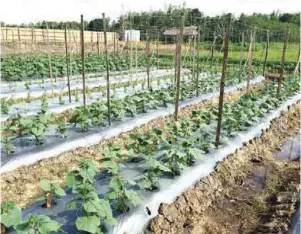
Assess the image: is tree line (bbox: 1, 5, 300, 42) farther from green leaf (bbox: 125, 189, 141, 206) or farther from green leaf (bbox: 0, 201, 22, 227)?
green leaf (bbox: 0, 201, 22, 227)

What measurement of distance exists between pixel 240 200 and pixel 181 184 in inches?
40.0

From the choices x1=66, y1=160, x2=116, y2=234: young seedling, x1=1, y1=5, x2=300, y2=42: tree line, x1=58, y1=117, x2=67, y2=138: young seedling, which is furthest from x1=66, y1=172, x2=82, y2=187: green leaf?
x1=1, y1=5, x2=300, y2=42: tree line

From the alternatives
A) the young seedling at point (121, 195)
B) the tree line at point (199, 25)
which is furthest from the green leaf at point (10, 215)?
the tree line at point (199, 25)

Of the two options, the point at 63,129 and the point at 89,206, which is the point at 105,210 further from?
the point at 63,129

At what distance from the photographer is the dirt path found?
13.5 ft

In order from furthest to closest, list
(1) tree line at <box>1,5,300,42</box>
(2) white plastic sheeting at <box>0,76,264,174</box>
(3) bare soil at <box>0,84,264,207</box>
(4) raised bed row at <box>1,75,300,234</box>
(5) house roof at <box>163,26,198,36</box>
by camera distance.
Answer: (1) tree line at <box>1,5,300,42</box> → (5) house roof at <box>163,26,198,36</box> → (2) white plastic sheeting at <box>0,76,264,174</box> → (3) bare soil at <box>0,84,264,207</box> → (4) raised bed row at <box>1,75,300,234</box>

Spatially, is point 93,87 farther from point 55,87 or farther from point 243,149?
point 243,149

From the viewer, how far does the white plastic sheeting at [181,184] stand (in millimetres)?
3638

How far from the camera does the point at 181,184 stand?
4590 mm

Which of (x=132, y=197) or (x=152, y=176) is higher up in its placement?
(x=132, y=197)

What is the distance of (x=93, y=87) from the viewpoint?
11.8 metres

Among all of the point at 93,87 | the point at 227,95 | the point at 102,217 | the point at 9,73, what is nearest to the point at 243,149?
the point at 102,217

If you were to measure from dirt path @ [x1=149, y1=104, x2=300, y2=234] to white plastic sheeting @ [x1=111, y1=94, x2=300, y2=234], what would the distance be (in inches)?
3.2

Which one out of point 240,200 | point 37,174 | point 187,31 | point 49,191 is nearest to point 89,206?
point 49,191
